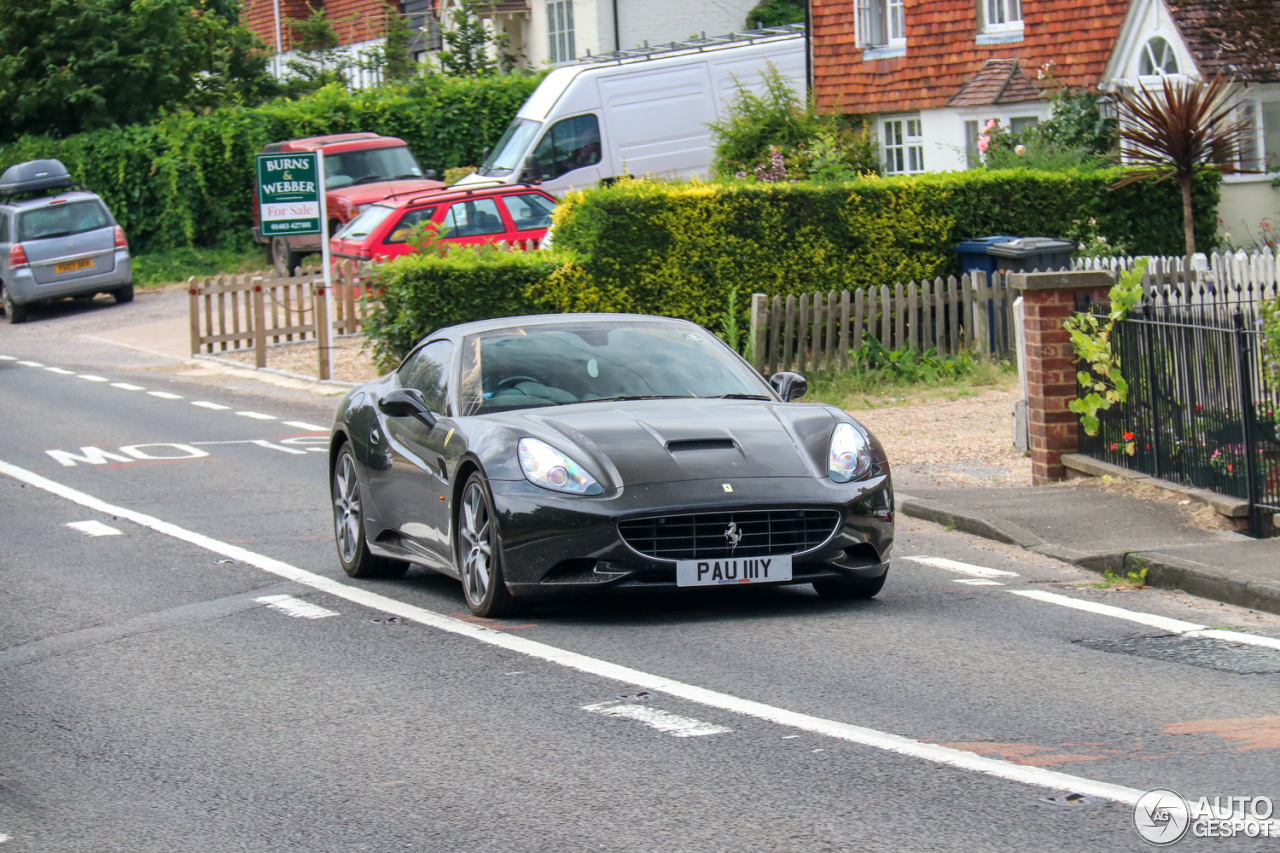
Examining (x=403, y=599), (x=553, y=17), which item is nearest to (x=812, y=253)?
(x=403, y=599)

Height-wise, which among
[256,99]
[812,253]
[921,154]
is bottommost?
[812,253]

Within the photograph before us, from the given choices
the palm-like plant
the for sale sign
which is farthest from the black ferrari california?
the for sale sign

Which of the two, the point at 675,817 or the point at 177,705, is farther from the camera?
the point at 177,705

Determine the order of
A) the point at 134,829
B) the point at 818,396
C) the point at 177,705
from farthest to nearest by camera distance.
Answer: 1. the point at 818,396
2. the point at 177,705
3. the point at 134,829

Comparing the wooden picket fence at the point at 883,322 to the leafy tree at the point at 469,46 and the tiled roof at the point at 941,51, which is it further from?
the leafy tree at the point at 469,46

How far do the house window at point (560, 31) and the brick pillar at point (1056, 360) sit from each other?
108ft

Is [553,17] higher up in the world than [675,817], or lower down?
higher up

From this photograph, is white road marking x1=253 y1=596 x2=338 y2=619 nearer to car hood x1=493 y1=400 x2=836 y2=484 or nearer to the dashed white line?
car hood x1=493 y1=400 x2=836 y2=484

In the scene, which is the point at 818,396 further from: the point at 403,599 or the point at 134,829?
the point at 134,829

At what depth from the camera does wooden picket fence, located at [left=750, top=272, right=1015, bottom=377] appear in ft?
60.8

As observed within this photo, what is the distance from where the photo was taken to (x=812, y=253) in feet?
64.7

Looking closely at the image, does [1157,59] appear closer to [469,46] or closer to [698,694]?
[469,46]

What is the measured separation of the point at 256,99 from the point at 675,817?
141 feet

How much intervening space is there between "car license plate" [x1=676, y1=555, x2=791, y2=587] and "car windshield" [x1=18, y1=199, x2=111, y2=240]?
27.3m
